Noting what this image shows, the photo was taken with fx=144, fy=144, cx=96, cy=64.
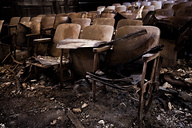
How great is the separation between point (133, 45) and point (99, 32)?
1.93 feet

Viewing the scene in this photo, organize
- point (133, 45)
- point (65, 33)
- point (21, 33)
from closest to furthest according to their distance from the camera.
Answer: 1. point (133, 45)
2. point (65, 33)
3. point (21, 33)

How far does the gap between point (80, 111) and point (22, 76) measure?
1705 millimetres

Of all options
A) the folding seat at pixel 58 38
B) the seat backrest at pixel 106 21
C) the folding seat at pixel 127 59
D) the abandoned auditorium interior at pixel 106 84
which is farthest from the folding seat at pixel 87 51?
the seat backrest at pixel 106 21

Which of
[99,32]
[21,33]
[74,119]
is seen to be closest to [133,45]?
[99,32]

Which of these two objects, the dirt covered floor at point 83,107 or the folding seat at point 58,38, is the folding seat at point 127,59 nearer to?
the dirt covered floor at point 83,107

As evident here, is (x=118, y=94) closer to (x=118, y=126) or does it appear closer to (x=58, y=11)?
(x=118, y=126)

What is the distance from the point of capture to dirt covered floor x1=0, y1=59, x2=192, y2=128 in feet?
5.69

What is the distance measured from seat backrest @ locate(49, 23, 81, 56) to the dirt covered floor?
65 cm

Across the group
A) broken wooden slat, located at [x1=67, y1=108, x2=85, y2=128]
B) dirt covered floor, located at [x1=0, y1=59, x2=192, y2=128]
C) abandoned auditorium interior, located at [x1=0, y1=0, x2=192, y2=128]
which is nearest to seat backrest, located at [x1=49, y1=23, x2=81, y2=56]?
abandoned auditorium interior, located at [x1=0, y1=0, x2=192, y2=128]

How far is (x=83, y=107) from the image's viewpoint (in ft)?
6.68

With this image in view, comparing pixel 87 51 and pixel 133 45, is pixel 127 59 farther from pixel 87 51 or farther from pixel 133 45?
pixel 87 51

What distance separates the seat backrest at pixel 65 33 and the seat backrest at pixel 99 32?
0.87ft

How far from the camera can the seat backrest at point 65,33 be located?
8.61 ft

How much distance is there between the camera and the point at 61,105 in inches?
83.1
